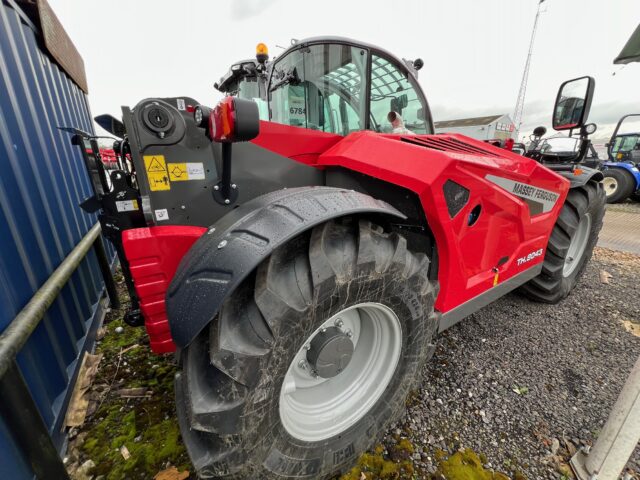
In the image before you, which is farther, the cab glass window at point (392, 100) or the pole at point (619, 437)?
the cab glass window at point (392, 100)

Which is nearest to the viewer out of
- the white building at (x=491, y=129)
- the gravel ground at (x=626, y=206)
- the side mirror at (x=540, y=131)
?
the side mirror at (x=540, y=131)

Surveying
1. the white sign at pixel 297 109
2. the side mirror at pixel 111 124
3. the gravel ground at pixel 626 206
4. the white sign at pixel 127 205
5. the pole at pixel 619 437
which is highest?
the white sign at pixel 297 109

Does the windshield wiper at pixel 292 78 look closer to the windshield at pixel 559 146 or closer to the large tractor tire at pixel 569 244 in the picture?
the large tractor tire at pixel 569 244

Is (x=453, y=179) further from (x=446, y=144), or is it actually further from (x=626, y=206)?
(x=626, y=206)

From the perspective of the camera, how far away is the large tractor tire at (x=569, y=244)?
306 cm

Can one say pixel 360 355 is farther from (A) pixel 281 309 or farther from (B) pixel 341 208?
(B) pixel 341 208

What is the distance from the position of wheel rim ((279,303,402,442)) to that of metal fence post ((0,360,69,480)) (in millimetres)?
1129

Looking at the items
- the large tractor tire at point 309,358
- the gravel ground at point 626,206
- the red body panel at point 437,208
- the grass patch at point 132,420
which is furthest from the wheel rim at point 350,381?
the gravel ground at point 626,206

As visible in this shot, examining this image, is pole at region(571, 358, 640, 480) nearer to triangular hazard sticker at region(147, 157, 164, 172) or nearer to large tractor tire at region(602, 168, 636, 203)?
triangular hazard sticker at region(147, 157, 164, 172)

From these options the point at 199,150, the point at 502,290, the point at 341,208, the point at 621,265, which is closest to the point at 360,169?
the point at 341,208

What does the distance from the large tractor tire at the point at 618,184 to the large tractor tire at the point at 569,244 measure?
9729mm

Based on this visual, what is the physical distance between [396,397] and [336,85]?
2008 mm

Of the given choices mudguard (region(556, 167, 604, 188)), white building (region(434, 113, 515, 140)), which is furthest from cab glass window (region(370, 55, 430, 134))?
white building (region(434, 113, 515, 140))

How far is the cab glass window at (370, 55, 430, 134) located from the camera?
2121 millimetres
